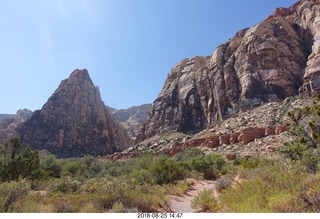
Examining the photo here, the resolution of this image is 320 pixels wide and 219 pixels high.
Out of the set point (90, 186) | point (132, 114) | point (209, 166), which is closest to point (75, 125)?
point (209, 166)

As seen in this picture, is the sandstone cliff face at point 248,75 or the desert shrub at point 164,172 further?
the sandstone cliff face at point 248,75

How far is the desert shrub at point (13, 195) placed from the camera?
870cm

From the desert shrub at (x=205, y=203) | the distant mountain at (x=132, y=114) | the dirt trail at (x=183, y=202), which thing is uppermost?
the distant mountain at (x=132, y=114)

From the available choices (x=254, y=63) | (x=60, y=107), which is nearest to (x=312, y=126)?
(x=254, y=63)

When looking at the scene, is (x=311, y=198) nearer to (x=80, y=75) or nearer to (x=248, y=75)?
(x=248, y=75)

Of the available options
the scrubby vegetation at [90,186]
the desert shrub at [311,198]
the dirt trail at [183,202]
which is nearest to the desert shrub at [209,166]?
the scrubby vegetation at [90,186]

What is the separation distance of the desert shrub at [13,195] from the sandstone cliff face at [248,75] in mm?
55458

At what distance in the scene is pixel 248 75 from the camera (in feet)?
211

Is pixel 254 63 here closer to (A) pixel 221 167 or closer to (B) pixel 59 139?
(A) pixel 221 167

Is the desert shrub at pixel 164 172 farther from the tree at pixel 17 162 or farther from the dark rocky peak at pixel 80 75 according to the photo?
the dark rocky peak at pixel 80 75

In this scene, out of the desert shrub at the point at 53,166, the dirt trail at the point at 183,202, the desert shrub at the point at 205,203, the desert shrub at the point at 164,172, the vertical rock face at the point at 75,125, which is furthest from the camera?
the vertical rock face at the point at 75,125

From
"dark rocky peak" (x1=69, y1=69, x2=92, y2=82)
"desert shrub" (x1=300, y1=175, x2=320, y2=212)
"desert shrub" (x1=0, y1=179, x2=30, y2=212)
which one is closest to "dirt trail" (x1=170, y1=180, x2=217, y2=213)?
"desert shrub" (x1=300, y1=175, x2=320, y2=212)

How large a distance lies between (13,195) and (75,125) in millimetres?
91511

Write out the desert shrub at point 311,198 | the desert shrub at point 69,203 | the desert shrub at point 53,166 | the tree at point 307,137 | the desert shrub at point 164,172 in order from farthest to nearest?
the desert shrub at point 53,166
the desert shrub at point 164,172
the tree at point 307,137
the desert shrub at point 69,203
the desert shrub at point 311,198
